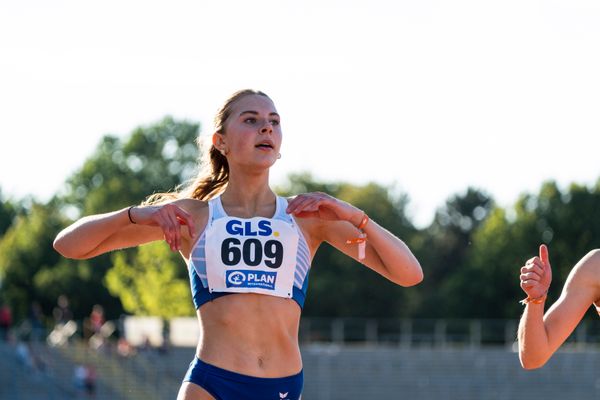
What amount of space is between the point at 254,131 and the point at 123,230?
716 millimetres

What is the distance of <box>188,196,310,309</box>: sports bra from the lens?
576 centimetres

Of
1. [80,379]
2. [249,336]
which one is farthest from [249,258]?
[80,379]

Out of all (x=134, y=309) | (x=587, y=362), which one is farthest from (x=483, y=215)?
(x=587, y=362)

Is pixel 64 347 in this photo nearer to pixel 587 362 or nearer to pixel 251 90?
pixel 587 362

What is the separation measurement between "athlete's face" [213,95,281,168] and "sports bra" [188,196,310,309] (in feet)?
0.91

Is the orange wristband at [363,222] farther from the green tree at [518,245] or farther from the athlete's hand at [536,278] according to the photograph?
the green tree at [518,245]

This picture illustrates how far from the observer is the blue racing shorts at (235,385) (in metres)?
5.63

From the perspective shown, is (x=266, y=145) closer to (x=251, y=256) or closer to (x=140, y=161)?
(x=251, y=256)

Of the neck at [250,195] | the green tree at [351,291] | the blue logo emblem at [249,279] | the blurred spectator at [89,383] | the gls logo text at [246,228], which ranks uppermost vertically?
the neck at [250,195]

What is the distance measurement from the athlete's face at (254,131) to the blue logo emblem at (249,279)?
0.48m

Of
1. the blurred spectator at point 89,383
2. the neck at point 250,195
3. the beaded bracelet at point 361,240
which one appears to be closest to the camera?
the beaded bracelet at point 361,240

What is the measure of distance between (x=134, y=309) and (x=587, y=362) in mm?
25535

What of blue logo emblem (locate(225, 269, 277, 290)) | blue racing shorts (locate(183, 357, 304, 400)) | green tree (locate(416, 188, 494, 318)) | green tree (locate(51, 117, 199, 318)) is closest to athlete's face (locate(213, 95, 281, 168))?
blue logo emblem (locate(225, 269, 277, 290))

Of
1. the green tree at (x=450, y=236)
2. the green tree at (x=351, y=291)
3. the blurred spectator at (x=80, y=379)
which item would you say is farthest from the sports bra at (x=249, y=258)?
the green tree at (x=450, y=236)
